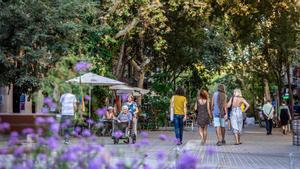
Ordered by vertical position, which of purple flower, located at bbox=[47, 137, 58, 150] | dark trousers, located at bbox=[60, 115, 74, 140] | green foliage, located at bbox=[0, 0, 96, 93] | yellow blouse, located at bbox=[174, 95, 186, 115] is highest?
green foliage, located at bbox=[0, 0, 96, 93]

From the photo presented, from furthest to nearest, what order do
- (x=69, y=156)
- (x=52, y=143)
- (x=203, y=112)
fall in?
(x=203, y=112) < (x=52, y=143) < (x=69, y=156)

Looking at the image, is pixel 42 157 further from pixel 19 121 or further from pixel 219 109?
pixel 219 109

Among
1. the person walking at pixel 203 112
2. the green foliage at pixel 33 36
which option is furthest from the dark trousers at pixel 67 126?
the green foliage at pixel 33 36

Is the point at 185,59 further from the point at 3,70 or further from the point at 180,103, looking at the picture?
the point at 180,103

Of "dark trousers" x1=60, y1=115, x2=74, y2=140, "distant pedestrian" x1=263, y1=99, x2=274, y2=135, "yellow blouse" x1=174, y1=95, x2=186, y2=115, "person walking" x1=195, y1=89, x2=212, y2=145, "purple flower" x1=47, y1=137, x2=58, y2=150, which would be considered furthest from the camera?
"distant pedestrian" x1=263, y1=99, x2=274, y2=135

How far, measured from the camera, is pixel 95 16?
29.0 m

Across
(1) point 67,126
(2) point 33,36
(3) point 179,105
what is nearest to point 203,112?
(3) point 179,105

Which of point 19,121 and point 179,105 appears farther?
point 179,105

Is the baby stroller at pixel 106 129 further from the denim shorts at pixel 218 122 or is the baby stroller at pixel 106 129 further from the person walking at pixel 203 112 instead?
the denim shorts at pixel 218 122

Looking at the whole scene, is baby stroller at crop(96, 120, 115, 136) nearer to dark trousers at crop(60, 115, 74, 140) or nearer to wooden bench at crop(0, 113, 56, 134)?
wooden bench at crop(0, 113, 56, 134)

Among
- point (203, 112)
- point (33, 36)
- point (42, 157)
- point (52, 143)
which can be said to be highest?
point (33, 36)

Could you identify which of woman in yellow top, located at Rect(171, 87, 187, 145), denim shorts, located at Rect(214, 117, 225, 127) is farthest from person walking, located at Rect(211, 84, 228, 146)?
woman in yellow top, located at Rect(171, 87, 187, 145)

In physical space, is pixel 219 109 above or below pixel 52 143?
above

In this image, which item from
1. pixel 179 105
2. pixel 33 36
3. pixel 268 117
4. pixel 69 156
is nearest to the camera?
pixel 69 156
